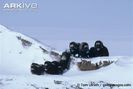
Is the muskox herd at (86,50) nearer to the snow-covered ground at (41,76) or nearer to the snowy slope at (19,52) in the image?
the snow-covered ground at (41,76)

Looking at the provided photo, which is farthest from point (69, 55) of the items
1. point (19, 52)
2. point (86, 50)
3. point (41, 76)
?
point (19, 52)

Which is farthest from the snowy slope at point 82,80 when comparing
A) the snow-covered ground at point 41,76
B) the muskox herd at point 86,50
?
the muskox herd at point 86,50

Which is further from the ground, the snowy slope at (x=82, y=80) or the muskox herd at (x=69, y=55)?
the muskox herd at (x=69, y=55)

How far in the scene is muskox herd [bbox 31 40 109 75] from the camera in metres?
3.24

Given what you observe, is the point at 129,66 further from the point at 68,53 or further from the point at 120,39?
the point at 68,53

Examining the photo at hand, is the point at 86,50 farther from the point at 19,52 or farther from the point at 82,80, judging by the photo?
the point at 19,52

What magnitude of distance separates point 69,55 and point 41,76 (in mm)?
262

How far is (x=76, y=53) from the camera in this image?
328 centimetres

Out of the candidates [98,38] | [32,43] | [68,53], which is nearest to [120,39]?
[98,38]

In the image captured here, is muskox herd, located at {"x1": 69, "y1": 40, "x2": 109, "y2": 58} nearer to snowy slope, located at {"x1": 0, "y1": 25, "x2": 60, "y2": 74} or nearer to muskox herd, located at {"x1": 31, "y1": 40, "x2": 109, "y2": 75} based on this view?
muskox herd, located at {"x1": 31, "y1": 40, "x2": 109, "y2": 75}

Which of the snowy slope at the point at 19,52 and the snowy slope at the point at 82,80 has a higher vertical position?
the snowy slope at the point at 19,52

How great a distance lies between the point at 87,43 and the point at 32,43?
1.35 ft

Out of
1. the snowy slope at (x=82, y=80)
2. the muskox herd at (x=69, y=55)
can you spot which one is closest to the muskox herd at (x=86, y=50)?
the muskox herd at (x=69, y=55)

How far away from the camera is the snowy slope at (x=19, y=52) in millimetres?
3238
